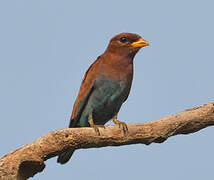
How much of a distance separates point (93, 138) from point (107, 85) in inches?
69.9

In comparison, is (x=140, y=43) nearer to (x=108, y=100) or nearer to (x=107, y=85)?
(x=107, y=85)

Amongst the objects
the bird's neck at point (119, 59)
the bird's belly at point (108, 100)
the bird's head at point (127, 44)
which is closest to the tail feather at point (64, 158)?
the bird's belly at point (108, 100)

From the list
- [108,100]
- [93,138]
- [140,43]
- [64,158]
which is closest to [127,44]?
[140,43]

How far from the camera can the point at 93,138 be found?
6.18 metres

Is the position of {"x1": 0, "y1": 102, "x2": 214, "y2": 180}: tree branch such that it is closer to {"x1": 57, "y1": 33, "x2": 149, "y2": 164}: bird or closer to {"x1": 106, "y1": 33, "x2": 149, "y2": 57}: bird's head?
{"x1": 57, "y1": 33, "x2": 149, "y2": 164}: bird

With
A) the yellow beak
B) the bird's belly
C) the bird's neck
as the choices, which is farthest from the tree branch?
the yellow beak

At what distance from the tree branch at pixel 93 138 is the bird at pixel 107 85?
135 centimetres

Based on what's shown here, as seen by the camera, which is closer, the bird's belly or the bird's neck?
the bird's belly

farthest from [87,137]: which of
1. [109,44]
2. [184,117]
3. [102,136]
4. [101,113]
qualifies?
[109,44]

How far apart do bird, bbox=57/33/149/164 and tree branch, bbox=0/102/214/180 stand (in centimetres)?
135

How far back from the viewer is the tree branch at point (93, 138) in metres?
5.80

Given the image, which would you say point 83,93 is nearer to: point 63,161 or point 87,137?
point 63,161

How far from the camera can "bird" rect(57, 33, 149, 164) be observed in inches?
307

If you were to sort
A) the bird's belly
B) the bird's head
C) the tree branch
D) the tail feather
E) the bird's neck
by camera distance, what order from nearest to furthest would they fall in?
the tree branch
the tail feather
the bird's belly
the bird's neck
the bird's head
